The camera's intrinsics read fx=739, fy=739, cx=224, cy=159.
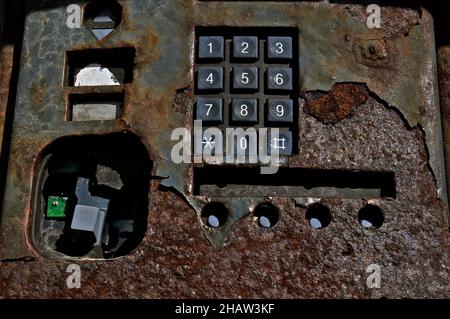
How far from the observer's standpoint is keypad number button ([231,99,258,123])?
6.08ft

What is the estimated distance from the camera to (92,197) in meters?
1.85

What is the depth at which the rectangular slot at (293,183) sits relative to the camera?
72.3 inches

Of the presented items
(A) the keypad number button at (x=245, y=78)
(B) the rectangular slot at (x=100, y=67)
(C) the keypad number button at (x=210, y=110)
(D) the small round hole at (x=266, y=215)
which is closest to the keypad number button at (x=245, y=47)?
(A) the keypad number button at (x=245, y=78)

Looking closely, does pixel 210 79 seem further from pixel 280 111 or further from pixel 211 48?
pixel 280 111

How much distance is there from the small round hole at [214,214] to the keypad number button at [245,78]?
307 millimetres

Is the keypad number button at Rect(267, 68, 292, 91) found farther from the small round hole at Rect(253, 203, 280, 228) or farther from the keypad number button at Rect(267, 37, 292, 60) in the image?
the small round hole at Rect(253, 203, 280, 228)

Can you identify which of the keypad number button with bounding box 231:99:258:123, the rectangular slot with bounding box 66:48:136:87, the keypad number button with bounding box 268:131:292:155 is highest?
the rectangular slot with bounding box 66:48:136:87

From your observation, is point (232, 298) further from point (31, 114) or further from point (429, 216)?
point (31, 114)

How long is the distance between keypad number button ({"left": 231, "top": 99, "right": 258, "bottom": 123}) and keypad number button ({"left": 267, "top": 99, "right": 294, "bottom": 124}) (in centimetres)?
4

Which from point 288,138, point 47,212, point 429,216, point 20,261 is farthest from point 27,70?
point 429,216

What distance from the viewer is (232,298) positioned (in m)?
1.74

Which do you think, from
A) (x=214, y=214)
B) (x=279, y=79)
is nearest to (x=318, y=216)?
(x=214, y=214)

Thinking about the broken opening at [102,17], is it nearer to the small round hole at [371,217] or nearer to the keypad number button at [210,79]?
the keypad number button at [210,79]

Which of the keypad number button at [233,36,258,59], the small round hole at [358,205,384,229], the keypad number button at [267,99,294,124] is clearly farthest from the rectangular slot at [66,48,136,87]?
the small round hole at [358,205,384,229]
